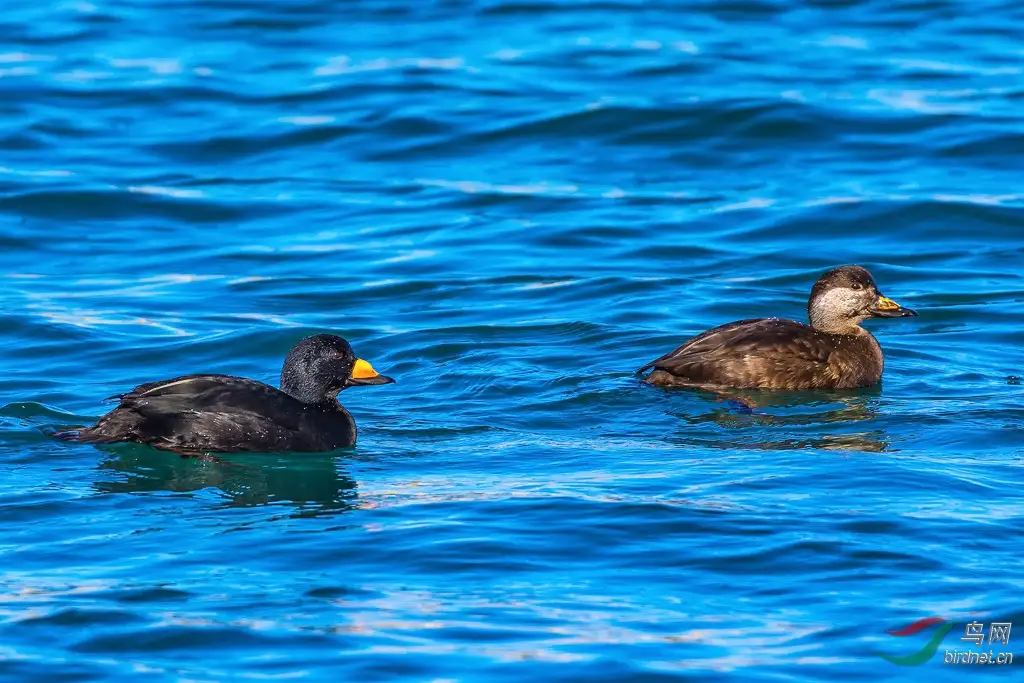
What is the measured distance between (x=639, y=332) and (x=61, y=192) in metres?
7.25

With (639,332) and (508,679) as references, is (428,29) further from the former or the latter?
(508,679)

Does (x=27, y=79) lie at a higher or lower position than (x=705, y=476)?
higher

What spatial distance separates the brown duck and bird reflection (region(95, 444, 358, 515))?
2.76 meters

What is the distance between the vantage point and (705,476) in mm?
9391

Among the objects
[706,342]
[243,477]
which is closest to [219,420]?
[243,477]

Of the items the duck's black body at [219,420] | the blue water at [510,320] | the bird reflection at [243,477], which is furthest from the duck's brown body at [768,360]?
the bird reflection at [243,477]

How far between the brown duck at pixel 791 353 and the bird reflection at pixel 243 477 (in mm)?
2756

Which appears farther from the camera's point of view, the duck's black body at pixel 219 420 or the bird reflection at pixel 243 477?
the duck's black body at pixel 219 420

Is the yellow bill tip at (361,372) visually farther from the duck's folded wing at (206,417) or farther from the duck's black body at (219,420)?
the duck's folded wing at (206,417)

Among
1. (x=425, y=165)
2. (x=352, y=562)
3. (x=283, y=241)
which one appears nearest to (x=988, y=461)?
(x=352, y=562)

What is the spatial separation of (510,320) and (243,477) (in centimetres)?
428

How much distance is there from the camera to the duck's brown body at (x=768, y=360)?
11609mm

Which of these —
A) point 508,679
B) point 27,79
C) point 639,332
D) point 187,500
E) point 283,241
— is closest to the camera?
point 508,679

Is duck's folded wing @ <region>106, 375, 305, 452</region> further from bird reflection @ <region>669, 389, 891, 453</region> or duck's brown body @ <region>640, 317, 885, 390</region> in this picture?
duck's brown body @ <region>640, 317, 885, 390</region>
